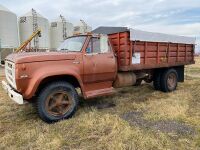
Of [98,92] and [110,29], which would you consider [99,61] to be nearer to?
[98,92]

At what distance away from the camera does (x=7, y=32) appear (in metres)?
25.3

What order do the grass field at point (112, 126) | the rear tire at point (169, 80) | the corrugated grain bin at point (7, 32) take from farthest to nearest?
the corrugated grain bin at point (7, 32) < the rear tire at point (169, 80) < the grass field at point (112, 126)

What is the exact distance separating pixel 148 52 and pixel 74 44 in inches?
111

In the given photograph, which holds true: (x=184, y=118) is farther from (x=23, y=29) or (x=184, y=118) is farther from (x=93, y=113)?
(x=23, y=29)

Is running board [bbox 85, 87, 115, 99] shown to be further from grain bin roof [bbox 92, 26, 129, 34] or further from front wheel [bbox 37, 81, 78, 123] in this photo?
grain bin roof [bbox 92, 26, 129, 34]

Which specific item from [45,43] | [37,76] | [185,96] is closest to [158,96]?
[185,96]

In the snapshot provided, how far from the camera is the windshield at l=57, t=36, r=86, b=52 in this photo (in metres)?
6.55

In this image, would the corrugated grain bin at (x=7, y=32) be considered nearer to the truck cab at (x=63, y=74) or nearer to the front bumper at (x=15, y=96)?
the truck cab at (x=63, y=74)

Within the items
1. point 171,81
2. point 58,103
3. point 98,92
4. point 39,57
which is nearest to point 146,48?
point 171,81

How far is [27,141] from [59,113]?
1321mm

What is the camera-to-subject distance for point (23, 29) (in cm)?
2725

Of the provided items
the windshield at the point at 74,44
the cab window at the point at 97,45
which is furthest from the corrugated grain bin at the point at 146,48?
the windshield at the point at 74,44

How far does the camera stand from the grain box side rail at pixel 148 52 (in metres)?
7.40

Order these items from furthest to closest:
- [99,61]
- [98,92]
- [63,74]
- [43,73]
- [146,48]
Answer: [146,48]
[98,92]
[99,61]
[63,74]
[43,73]
